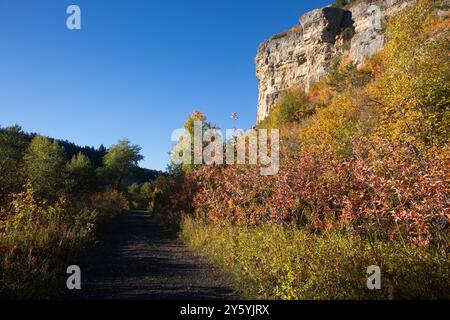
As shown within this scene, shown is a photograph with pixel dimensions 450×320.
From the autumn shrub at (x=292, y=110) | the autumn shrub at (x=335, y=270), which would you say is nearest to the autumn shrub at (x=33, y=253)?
the autumn shrub at (x=335, y=270)

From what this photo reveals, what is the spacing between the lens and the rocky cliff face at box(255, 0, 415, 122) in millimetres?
39812

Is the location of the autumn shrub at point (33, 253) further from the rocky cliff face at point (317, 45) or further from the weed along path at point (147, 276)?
Result: the rocky cliff face at point (317, 45)

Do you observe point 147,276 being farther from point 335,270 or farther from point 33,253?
point 335,270

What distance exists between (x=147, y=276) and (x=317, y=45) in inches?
1874

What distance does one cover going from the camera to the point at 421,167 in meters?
6.21

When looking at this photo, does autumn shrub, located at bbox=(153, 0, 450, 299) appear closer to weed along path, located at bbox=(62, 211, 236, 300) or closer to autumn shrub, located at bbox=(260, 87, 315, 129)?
weed along path, located at bbox=(62, 211, 236, 300)

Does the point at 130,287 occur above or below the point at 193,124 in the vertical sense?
below

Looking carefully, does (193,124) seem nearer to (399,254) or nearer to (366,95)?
(366,95)

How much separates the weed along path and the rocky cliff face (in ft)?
114

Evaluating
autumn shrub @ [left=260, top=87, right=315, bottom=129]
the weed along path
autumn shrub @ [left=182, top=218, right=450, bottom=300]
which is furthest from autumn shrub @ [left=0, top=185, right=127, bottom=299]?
autumn shrub @ [left=260, top=87, right=315, bottom=129]

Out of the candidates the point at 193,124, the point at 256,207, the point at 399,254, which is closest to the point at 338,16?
the point at 193,124

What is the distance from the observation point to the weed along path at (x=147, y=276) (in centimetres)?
668

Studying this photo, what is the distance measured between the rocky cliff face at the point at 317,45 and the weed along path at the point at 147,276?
34791 mm

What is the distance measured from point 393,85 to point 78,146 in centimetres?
14234
